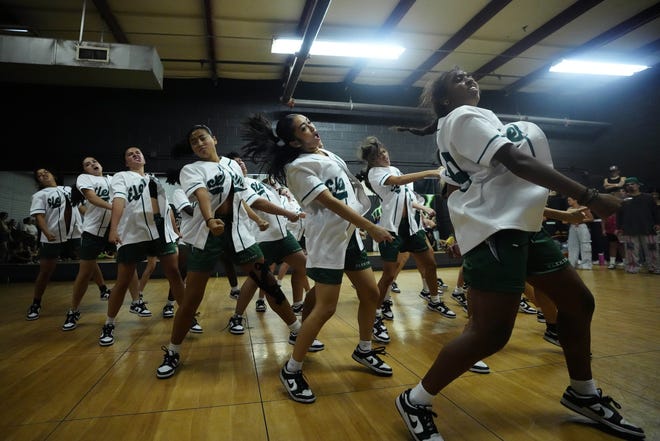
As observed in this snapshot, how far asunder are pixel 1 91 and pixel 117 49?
178 inches

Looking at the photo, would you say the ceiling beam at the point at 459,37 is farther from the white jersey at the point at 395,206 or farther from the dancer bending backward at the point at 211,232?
the dancer bending backward at the point at 211,232

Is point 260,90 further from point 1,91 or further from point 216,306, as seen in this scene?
point 216,306

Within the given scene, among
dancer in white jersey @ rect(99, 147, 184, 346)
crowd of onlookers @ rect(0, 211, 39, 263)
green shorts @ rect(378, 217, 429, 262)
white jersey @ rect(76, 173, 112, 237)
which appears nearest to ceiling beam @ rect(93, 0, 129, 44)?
white jersey @ rect(76, 173, 112, 237)

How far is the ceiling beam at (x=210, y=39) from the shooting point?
233 inches

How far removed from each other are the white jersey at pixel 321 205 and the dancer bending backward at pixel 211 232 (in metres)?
0.42

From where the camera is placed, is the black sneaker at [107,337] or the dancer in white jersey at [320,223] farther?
the black sneaker at [107,337]

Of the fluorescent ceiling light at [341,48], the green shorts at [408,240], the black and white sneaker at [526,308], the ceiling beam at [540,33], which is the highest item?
the ceiling beam at [540,33]

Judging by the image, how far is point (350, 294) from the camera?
16.4 ft

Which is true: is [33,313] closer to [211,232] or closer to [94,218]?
[94,218]

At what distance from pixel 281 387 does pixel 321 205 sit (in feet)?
3.22

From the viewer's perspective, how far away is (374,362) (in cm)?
206

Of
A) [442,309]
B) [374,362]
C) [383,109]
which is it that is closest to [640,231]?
[442,309]

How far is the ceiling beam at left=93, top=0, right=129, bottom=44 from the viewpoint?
220 inches

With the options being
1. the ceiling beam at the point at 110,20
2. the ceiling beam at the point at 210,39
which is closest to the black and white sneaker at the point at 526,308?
the ceiling beam at the point at 210,39
